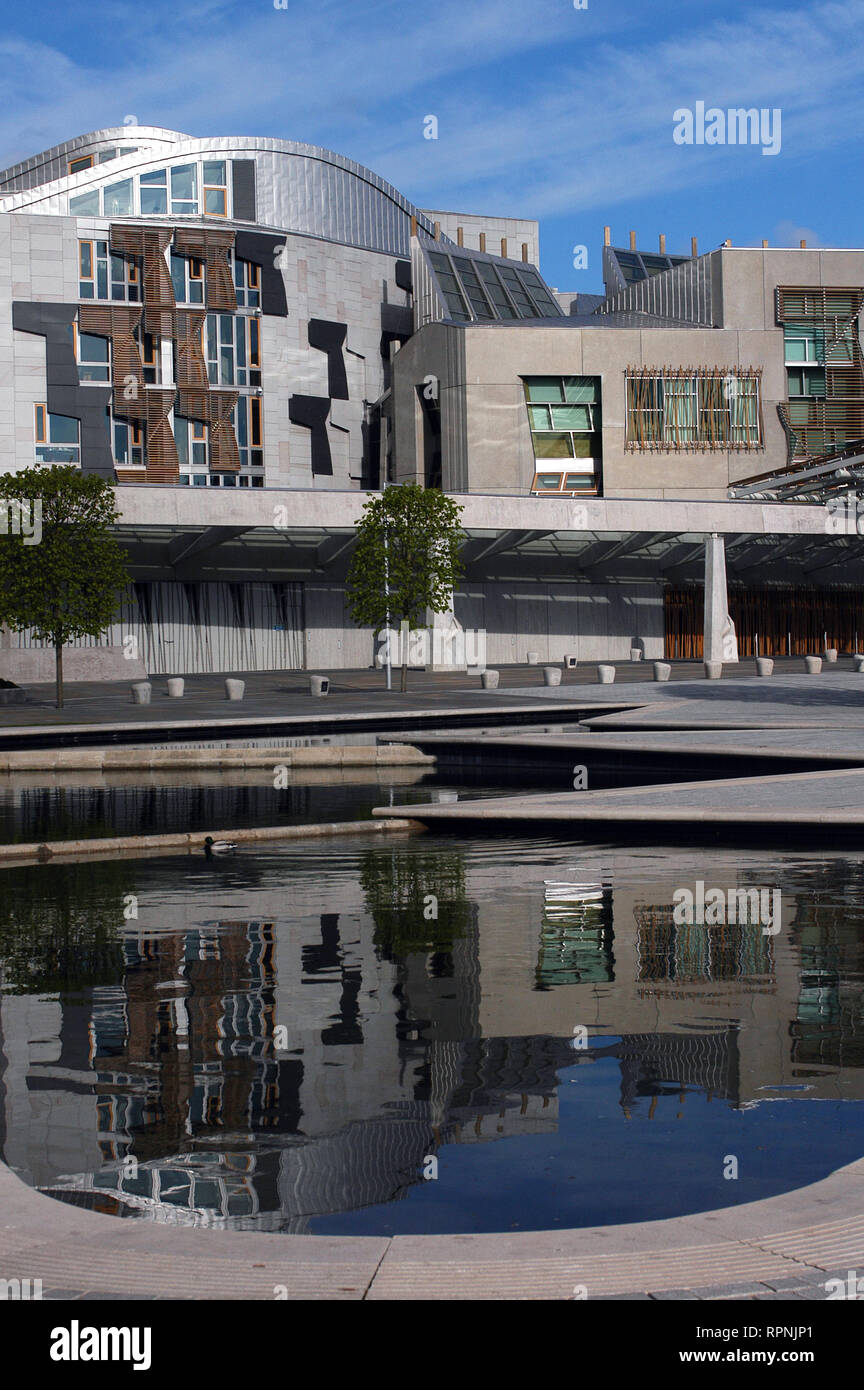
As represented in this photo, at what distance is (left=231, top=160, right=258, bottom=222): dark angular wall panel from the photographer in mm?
62812

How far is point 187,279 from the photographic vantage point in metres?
57.2

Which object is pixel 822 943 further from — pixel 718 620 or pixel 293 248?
pixel 293 248

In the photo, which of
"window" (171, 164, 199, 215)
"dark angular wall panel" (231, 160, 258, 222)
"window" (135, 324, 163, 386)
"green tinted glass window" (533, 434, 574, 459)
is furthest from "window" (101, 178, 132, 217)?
"green tinted glass window" (533, 434, 574, 459)

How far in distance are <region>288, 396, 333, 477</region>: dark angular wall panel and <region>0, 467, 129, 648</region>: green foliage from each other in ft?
83.5

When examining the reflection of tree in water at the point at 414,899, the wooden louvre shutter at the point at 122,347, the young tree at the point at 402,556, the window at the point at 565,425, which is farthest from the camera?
the window at the point at 565,425

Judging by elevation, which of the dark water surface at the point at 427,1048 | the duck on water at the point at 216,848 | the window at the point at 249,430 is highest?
the window at the point at 249,430

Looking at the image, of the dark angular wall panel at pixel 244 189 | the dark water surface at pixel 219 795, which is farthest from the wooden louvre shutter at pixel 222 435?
the dark water surface at pixel 219 795

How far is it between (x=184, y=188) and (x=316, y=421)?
1179cm

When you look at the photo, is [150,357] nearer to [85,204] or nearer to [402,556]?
[85,204]

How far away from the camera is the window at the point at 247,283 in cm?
5834

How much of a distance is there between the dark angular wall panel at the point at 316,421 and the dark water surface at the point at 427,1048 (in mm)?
49333

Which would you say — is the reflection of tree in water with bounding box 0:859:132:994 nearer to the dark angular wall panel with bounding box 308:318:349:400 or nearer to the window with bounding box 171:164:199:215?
the dark angular wall panel with bounding box 308:318:349:400

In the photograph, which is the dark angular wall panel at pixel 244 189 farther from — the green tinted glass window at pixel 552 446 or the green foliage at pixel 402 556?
the green foliage at pixel 402 556

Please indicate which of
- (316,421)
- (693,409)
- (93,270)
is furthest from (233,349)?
(693,409)
